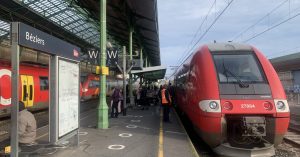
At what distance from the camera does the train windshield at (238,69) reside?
9.20 metres

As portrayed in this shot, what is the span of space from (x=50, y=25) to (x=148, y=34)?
9.50 m

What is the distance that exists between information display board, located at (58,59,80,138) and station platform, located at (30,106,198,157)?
0.65 m

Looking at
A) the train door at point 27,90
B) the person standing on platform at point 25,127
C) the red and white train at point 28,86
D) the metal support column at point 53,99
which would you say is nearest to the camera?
the person standing on platform at point 25,127

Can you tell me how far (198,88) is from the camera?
941 centimetres

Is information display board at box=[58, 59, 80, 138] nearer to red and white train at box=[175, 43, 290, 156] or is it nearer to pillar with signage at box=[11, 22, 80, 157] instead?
pillar with signage at box=[11, 22, 80, 157]

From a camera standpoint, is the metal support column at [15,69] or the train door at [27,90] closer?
the metal support column at [15,69]

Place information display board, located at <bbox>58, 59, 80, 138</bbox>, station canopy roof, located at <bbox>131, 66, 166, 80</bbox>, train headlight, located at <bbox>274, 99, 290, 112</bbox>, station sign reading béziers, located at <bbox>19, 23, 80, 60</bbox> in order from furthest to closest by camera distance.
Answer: station canopy roof, located at <bbox>131, 66, 166, 80</bbox>
train headlight, located at <bbox>274, 99, 290, 112</bbox>
information display board, located at <bbox>58, 59, 80, 138</bbox>
station sign reading béziers, located at <bbox>19, 23, 80, 60</bbox>

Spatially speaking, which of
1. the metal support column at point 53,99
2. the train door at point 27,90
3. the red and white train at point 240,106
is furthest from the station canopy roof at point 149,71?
the metal support column at point 53,99

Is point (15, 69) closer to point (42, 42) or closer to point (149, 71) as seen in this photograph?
point (42, 42)

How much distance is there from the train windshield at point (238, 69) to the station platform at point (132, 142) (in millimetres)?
1996

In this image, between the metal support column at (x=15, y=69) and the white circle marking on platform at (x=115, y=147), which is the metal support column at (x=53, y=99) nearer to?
the metal support column at (x=15, y=69)

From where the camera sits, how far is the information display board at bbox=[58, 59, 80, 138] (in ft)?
25.1

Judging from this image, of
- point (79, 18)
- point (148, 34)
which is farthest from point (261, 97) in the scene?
point (79, 18)

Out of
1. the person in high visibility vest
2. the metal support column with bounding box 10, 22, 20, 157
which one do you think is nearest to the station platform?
the person in high visibility vest
